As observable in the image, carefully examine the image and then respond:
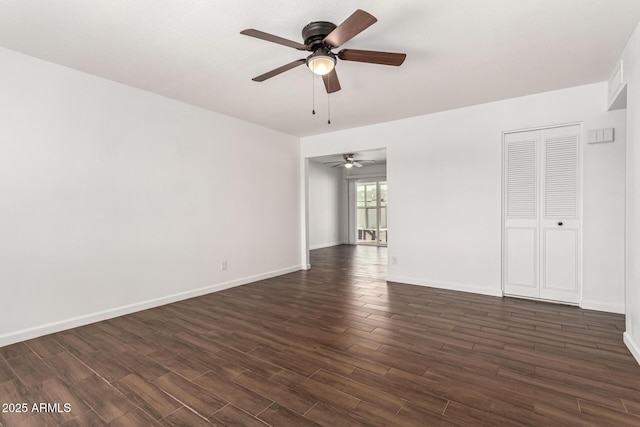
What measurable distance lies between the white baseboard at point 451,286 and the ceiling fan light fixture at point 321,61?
11.2 ft

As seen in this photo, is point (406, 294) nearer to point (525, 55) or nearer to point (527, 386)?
point (527, 386)

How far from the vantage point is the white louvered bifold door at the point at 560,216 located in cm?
357

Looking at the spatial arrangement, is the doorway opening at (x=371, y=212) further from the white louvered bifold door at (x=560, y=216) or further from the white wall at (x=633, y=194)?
the white wall at (x=633, y=194)

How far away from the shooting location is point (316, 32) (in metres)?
2.20

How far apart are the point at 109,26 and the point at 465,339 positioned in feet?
12.6

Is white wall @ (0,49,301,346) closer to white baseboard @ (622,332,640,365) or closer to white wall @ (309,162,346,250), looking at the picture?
white wall @ (309,162,346,250)

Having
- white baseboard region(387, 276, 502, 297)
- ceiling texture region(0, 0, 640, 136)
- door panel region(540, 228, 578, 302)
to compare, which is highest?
ceiling texture region(0, 0, 640, 136)

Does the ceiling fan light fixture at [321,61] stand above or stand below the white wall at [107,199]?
above

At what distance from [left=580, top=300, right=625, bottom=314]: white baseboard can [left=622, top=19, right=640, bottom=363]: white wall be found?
3.23 ft

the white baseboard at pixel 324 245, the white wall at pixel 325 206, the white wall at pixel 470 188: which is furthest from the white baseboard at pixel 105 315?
the white wall at pixel 325 206

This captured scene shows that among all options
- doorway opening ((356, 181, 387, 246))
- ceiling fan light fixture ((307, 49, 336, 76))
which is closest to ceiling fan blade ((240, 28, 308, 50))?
ceiling fan light fixture ((307, 49, 336, 76))

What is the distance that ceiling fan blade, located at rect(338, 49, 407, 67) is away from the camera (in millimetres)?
2217

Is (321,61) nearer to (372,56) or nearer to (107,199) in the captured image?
(372,56)

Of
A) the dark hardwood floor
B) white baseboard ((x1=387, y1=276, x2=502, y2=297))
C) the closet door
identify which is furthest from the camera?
white baseboard ((x1=387, y1=276, x2=502, y2=297))
